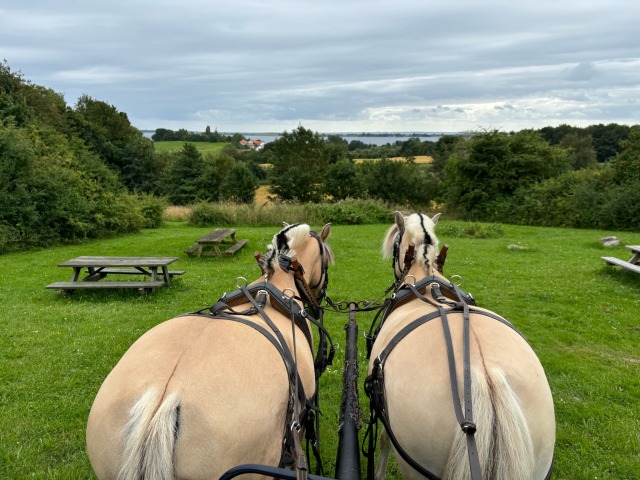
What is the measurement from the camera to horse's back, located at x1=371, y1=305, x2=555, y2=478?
1.94 metres

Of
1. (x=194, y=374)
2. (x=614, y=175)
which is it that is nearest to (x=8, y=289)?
(x=194, y=374)

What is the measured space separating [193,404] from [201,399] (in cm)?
4

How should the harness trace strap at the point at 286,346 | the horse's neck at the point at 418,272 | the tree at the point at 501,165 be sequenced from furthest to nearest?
the tree at the point at 501,165 < the horse's neck at the point at 418,272 < the harness trace strap at the point at 286,346

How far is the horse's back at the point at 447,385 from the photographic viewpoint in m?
1.94

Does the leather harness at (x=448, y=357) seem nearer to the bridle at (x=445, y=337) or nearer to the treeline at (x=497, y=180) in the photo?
the bridle at (x=445, y=337)

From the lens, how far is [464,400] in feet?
6.09

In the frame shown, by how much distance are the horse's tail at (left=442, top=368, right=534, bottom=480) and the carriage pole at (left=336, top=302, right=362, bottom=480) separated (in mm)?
476

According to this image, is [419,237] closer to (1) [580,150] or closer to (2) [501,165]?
(2) [501,165]

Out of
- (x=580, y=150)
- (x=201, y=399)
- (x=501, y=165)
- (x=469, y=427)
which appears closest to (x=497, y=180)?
(x=501, y=165)

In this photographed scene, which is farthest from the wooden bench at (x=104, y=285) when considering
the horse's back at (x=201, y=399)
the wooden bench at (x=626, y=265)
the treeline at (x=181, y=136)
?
the treeline at (x=181, y=136)

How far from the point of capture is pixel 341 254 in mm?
12789

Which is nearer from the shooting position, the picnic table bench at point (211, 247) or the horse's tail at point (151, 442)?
the horse's tail at point (151, 442)

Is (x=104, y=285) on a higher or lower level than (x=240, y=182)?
lower

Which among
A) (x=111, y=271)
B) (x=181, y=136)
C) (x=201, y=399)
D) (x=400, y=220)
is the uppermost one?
(x=181, y=136)
